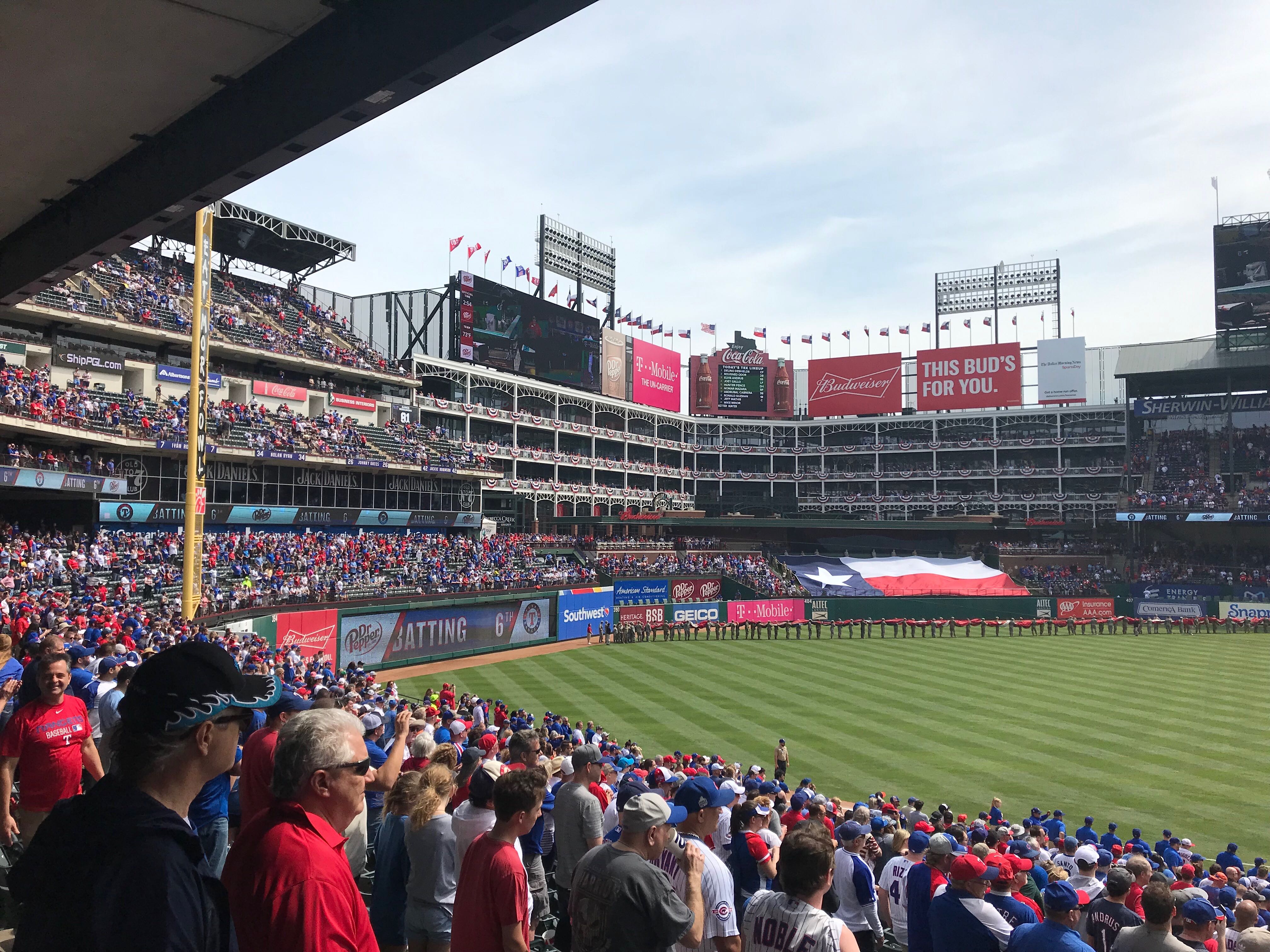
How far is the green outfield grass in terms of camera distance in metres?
19.4

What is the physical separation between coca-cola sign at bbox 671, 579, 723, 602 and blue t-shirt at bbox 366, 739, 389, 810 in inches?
1924

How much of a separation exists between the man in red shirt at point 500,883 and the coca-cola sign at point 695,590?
5244 cm

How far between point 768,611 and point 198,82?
49715mm

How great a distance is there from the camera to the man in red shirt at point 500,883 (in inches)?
170

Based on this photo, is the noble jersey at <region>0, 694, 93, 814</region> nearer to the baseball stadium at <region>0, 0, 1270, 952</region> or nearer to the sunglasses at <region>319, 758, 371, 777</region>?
the baseball stadium at <region>0, 0, 1270, 952</region>

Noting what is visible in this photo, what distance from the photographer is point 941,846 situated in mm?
7078

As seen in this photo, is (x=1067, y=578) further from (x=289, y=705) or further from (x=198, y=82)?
(x=198, y=82)

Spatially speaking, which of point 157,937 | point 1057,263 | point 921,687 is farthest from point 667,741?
point 1057,263

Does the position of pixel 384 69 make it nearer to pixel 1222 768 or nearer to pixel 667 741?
pixel 667 741

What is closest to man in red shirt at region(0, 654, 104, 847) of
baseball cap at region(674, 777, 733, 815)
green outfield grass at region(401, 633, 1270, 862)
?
baseball cap at region(674, 777, 733, 815)

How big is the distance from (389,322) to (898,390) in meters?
47.4

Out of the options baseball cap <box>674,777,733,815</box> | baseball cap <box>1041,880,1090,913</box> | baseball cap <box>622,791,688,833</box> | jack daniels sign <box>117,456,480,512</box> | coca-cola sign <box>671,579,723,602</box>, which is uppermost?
jack daniels sign <box>117,456,480,512</box>

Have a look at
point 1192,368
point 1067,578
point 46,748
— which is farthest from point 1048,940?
point 1192,368

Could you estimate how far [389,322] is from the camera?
7319 centimetres
